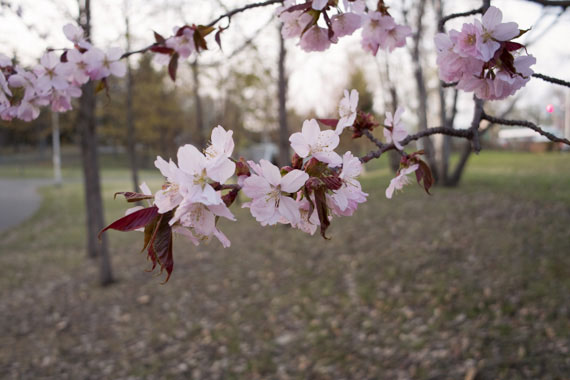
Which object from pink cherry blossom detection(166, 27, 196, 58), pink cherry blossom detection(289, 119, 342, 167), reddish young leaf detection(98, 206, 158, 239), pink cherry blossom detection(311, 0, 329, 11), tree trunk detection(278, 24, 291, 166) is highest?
tree trunk detection(278, 24, 291, 166)

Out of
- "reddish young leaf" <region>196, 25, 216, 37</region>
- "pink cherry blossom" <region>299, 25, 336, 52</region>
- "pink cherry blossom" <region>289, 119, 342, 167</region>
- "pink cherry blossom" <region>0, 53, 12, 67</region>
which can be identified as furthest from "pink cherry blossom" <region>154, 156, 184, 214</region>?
"pink cherry blossom" <region>0, 53, 12, 67</region>

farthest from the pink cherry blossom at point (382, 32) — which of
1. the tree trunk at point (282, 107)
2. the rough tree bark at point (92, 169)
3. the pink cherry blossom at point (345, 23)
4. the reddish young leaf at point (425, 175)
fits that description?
the tree trunk at point (282, 107)

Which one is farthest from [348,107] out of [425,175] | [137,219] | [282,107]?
[282,107]

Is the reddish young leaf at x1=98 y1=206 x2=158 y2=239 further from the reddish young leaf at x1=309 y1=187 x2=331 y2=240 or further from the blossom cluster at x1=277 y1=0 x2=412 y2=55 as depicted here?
the blossom cluster at x1=277 y1=0 x2=412 y2=55

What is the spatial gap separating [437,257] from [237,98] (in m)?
9.50

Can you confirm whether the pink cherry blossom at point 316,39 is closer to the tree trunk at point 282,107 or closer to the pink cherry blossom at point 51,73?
the pink cherry blossom at point 51,73

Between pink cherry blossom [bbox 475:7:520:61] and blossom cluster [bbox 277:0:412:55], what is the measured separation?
389 mm

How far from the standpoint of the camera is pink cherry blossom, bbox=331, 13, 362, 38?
123cm

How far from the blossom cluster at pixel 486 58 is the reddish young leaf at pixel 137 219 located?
71 cm

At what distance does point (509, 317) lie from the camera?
3.59 meters

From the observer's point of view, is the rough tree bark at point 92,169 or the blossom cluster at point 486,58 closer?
the blossom cluster at point 486,58

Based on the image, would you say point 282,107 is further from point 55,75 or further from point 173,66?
point 55,75

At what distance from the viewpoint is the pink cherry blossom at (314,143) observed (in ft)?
2.62

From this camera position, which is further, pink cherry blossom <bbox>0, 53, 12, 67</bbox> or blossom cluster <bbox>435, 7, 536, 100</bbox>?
pink cherry blossom <bbox>0, 53, 12, 67</bbox>
